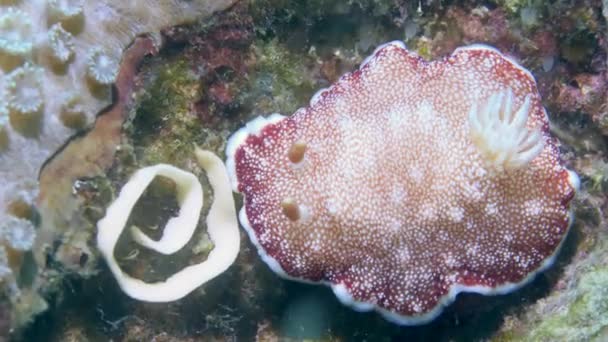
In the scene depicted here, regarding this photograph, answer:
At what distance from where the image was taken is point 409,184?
147 inches

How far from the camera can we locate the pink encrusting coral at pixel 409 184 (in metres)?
3.73

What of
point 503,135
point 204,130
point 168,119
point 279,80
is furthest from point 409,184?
point 168,119

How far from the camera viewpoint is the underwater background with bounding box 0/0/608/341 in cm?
348

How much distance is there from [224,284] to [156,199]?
808 mm

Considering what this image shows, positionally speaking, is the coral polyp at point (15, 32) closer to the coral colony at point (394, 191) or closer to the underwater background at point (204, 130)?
the underwater background at point (204, 130)

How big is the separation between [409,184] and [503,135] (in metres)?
0.66

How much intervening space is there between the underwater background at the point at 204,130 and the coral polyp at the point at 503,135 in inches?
25.8

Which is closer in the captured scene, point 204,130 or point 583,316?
point 583,316

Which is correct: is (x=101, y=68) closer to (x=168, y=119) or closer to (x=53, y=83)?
(x=53, y=83)

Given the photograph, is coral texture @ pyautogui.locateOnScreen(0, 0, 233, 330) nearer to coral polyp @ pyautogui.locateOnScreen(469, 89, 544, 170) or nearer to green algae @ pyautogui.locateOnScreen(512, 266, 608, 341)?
coral polyp @ pyautogui.locateOnScreen(469, 89, 544, 170)

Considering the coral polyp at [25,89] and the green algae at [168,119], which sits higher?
the coral polyp at [25,89]

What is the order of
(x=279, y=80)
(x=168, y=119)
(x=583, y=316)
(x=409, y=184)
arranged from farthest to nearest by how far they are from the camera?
(x=279, y=80)
(x=168, y=119)
(x=409, y=184)
(x=583, y=316)

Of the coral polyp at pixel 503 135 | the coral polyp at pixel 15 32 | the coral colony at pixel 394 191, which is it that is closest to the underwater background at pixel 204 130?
the coral polyp at pixel 15 32

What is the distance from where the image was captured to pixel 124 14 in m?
3.67
